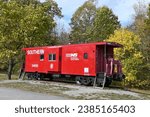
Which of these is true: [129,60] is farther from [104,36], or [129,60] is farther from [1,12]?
[104,36]

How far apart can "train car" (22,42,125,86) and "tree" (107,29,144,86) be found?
26.4 feet

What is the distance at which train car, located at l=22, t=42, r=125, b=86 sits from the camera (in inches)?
1116

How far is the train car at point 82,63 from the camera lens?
1116 inches

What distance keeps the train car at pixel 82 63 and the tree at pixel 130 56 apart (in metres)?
8.06

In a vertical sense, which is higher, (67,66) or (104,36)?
(104,36)

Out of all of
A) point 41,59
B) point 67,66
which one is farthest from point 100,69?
point 41,59

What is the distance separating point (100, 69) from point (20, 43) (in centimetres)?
1309

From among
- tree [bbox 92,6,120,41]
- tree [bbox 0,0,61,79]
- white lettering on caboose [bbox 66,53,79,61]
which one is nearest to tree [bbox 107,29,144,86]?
tree [bbox 0,0,61,79]

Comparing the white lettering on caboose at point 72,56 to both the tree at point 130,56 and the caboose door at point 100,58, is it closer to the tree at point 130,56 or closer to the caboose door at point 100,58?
the caboose door at point 100,58

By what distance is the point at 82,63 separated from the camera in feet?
96.4

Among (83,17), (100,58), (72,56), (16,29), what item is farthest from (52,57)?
(83,17)

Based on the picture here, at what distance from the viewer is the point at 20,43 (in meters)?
39.2

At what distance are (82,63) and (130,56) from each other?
10920mm

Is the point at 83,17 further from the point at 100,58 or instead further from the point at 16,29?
the point at 100,58
